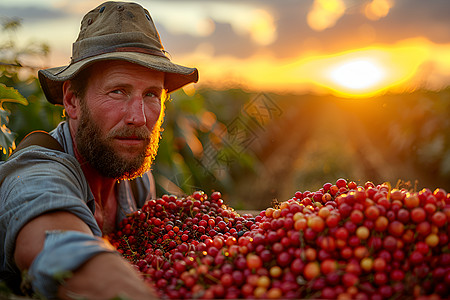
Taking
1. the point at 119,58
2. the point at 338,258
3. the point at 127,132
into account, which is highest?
the point at 119,58

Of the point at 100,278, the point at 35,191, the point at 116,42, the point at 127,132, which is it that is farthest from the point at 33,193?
the point at 116,42

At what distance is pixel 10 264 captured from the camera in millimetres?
1890

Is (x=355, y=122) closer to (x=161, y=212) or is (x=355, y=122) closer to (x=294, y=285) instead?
(x=161, y=212)

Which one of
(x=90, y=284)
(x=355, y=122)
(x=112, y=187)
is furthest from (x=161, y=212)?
(x=355, y=122)

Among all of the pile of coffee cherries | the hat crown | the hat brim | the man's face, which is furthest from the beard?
the pile of coffee cherries

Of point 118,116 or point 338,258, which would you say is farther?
point 118,116

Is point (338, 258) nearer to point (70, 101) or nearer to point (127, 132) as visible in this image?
point (127, 132)

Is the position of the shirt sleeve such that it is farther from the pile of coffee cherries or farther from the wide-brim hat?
the wide-brim hat

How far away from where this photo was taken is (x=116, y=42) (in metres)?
2.69

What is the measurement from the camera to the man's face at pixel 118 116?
2.62 m

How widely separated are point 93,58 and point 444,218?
2064mm

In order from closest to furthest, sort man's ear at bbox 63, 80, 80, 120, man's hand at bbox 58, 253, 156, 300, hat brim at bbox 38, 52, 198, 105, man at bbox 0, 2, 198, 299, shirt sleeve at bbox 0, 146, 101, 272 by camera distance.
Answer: man's hand at bbox 58, 253, 156, 300
man at bbox 0, 2, 198, 299
shirt sleeve at bbox 0, 146, 101, 272
hat brim at bbox 38, 52, 198, 105
man's ear at bbox 63, 80, 80, 120

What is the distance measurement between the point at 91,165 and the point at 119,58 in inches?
31.6

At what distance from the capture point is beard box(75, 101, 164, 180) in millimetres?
2680
